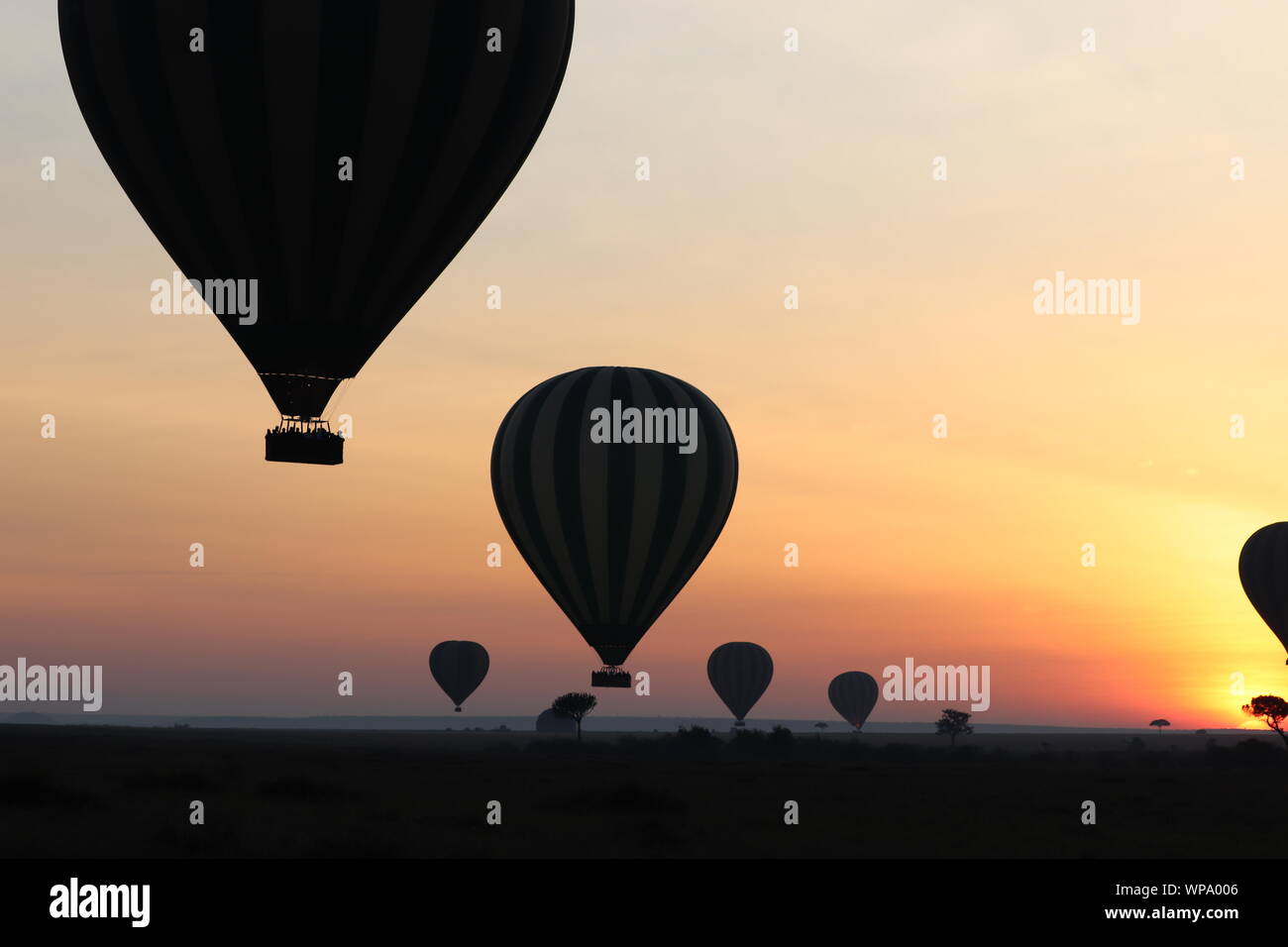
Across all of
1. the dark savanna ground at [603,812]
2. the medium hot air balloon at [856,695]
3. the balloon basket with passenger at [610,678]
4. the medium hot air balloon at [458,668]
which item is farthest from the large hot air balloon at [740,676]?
the balloon basket with passenger at [610,678]

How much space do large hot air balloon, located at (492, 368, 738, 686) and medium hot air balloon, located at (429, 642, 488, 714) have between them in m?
72.7

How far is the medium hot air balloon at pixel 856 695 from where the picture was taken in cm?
14350

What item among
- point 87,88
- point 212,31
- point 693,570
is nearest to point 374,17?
point 212,31

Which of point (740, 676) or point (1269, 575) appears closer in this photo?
point (1269, 575)

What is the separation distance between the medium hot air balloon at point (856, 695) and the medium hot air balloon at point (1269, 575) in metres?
69.8

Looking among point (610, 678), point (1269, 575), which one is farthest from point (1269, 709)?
point (610, 678)

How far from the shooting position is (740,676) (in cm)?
10762

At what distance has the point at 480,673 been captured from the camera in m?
122

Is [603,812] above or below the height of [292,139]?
below

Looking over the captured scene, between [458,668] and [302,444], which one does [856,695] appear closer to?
[458,668]

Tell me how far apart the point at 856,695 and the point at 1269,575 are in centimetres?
7258

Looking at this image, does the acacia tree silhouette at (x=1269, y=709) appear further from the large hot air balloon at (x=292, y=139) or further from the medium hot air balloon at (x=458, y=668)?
the large hot air balloon at (x=292, y=139)

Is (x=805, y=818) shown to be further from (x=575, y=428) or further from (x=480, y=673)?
(x=480, y=673)
